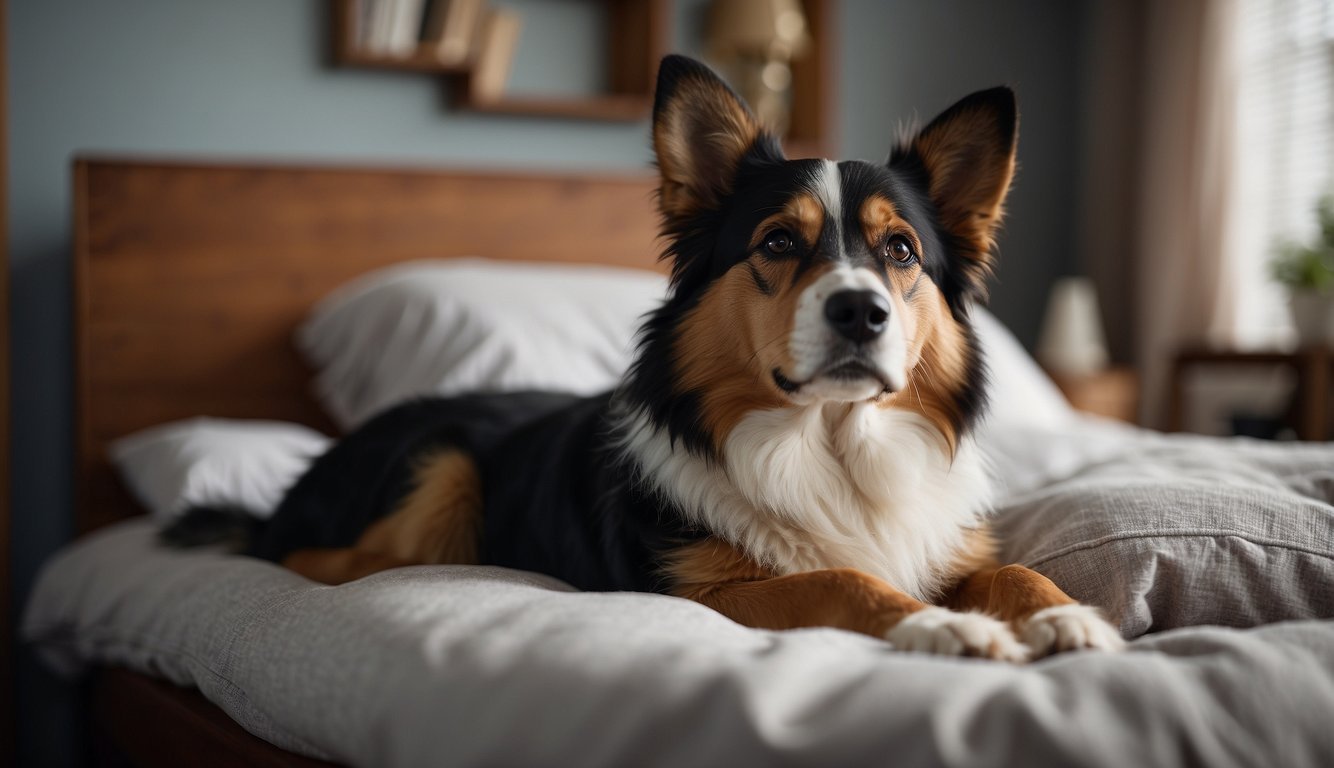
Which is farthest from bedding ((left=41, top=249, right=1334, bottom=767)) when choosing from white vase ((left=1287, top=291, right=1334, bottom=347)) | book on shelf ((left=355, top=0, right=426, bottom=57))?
white vase ((left=1287, top=291, right=1334, bottom=347))

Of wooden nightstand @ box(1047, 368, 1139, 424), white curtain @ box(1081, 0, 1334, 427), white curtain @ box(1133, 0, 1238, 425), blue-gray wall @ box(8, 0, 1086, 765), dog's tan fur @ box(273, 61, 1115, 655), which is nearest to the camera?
dog's tan fur @ box(273, 61, 1115, 655)

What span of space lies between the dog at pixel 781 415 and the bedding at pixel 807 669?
5.1 inches

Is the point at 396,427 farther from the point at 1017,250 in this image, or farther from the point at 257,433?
the point at 1017,250

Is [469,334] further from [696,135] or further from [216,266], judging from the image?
[696,135]

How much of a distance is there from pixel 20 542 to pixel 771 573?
8.57 ft

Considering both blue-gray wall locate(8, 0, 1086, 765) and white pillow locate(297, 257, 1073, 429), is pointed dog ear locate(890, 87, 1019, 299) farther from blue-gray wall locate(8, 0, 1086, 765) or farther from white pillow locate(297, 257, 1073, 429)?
blue-gray wall locate(8, 0, 1086, 765)

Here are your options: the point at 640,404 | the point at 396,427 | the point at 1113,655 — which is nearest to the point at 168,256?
the point at 396,427

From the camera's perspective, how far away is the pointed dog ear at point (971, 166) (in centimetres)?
170

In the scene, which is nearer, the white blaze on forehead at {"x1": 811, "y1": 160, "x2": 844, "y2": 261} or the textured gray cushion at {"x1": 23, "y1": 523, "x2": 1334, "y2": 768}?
the textured gray cushion at {"x1": 23, "y1": 523, "x2": 1334, "y2": 768}

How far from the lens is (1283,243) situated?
13.4 ft

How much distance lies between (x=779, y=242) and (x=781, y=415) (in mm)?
244

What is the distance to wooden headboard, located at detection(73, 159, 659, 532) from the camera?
2.96 m

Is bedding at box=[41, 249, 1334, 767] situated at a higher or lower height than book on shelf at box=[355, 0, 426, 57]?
lower

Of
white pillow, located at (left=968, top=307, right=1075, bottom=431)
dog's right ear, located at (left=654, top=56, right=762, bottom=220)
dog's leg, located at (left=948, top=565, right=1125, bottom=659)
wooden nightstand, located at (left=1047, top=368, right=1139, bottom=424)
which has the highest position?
dog's right ear, located at (left=654, top=56, right=762, bottom=220)
